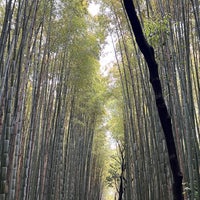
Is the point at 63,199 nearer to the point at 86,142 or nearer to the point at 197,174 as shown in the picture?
the point at 86,142

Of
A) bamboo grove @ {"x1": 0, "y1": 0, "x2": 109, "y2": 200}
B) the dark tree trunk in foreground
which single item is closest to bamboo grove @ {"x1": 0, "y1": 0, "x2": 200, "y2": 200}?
bamboo grove @ {"x1": 0, "y1": 0, "x2": 109, "y2": 200}

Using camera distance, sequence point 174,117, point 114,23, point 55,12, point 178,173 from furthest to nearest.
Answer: point 114,23
point 55,12
point 174,117
point 178,173

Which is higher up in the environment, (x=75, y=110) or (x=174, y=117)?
(x=75, y=110)

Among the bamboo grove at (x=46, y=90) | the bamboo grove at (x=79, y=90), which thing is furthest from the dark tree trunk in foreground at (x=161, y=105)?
the bamboo grove at (x=46, y=90)

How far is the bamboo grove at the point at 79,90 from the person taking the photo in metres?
3.46

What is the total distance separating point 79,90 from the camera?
7.41 m

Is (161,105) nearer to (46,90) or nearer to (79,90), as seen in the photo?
(46,90)

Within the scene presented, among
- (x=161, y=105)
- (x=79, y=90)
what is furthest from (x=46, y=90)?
(x=161, y=105)

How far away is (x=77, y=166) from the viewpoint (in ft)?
25.7

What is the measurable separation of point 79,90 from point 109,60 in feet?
4.91

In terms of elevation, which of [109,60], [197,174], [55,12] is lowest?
[197,174]

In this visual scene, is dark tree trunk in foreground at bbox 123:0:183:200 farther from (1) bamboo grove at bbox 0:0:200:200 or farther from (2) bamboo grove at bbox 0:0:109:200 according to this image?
(2) bamboo grove at bbox 0:0:109:200

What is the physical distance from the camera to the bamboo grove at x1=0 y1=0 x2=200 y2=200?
136 inches

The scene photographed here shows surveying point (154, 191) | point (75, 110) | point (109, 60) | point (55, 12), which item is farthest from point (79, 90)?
point (154, 191)
